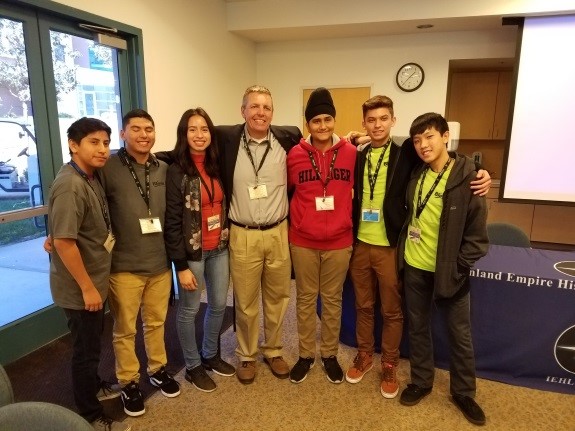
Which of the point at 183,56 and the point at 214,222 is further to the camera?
the point at 183,56

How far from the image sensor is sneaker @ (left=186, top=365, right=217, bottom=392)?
2.21m

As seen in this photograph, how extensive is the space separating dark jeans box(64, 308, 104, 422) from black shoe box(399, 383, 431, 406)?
154cm

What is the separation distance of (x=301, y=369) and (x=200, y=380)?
58cm

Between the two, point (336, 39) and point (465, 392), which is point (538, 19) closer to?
point (336, 39)

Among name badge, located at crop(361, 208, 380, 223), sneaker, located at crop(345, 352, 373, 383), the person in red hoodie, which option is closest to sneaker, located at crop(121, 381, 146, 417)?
the person in red hoodie

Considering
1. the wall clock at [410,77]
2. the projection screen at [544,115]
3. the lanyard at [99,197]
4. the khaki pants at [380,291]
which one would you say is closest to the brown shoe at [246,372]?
the khaki pants at [380,291]

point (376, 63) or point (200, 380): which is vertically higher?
point (376, 63)

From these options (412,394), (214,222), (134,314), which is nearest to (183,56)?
(214,222)

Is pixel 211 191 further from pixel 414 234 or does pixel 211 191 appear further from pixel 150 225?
pixel 414 234

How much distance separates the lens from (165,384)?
7.13 feet

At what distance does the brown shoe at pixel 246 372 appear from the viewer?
7.43 feet

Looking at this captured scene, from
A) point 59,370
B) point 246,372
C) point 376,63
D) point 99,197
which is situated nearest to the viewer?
point 99,197

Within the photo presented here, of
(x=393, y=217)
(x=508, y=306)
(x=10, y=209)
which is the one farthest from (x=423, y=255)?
(x=10, y=209)

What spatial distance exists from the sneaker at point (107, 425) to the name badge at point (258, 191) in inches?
49.9
